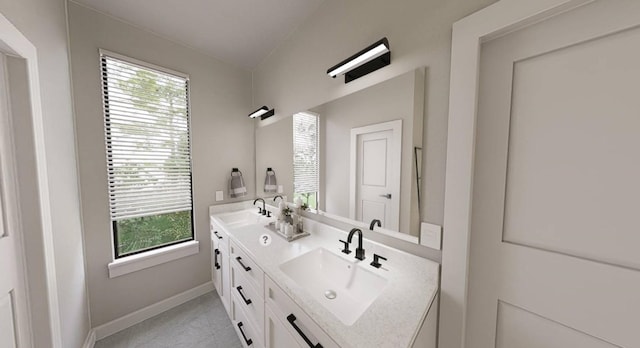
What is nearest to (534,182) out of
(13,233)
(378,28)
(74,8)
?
(378,28)

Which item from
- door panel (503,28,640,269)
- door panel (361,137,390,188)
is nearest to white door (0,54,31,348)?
door panel (361,137,390,188)

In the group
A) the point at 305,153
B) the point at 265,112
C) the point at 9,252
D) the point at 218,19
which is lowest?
the point at 9,252

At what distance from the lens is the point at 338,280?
1192 mm

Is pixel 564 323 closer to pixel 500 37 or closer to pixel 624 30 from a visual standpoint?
pixel 624 30

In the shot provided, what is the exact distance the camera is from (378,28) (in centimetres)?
115

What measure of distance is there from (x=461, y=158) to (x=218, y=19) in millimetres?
2162

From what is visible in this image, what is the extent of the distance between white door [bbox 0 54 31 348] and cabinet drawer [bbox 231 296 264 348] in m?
1.05

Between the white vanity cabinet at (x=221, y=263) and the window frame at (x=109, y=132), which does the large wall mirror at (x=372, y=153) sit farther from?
the window frame at (x=109, y=132)

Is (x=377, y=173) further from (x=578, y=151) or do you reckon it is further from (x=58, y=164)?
(x=58, y=164)

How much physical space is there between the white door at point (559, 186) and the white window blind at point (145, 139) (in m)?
2.55

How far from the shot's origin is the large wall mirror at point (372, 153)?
1.02 m

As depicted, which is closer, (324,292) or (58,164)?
(324,292)

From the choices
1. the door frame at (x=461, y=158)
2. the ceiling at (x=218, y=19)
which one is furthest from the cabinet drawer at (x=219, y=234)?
the ceiling at (x=218, y=19)

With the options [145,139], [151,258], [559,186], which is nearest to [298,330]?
[559,186]
